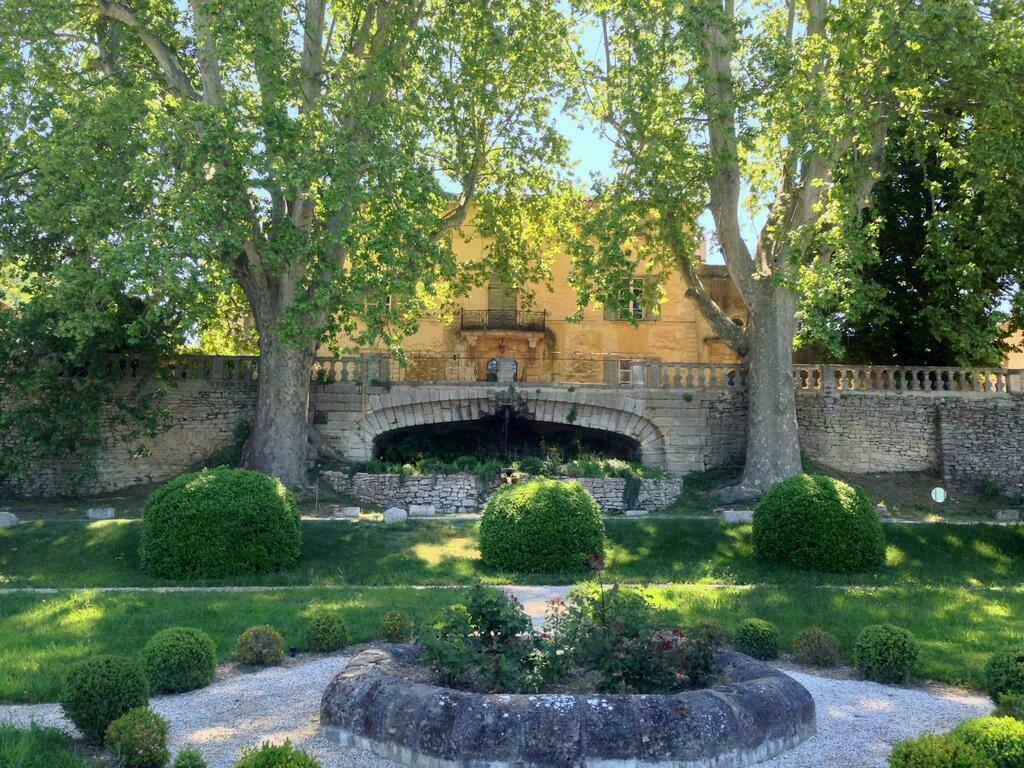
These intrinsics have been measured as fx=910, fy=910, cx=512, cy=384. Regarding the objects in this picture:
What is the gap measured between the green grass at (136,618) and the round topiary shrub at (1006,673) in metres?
5.44

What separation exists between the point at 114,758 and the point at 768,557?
11.0 m

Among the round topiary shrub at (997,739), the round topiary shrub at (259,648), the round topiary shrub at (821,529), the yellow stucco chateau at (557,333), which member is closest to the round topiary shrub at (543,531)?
the round topiary shrub at (821,529)

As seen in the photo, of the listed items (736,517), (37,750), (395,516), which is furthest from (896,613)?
(395,516)

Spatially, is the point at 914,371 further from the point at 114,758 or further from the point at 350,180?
the point at 114,758

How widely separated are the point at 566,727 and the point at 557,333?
26.9 metres

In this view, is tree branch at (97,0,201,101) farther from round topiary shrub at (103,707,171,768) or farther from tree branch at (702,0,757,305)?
round topiary shrub at (103,707,171,768)

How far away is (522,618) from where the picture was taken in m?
6.86

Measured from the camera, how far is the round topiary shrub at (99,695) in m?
5.94

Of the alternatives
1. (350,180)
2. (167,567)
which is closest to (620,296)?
(350,180)

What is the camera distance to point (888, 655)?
7.86 m

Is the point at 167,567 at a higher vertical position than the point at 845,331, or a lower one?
lower

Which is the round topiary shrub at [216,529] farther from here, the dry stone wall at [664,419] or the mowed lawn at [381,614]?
the dry stone wall at [664,419]

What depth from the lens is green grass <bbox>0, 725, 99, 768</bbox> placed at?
524 centimetres

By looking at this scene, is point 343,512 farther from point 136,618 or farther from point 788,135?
point 788,135
